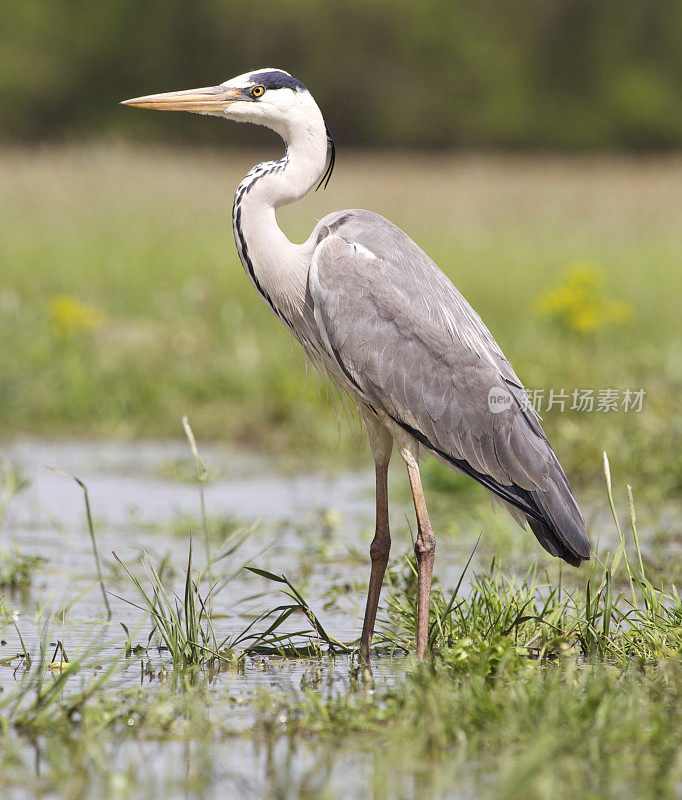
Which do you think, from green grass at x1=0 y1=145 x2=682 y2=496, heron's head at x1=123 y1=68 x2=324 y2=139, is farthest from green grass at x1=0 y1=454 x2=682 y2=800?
heron's head at x1=123 y1=68 x2=324 y2=139

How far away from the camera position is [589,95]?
121ft

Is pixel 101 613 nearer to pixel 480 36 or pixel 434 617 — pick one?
pixel 434 617

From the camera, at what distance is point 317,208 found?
15812mm

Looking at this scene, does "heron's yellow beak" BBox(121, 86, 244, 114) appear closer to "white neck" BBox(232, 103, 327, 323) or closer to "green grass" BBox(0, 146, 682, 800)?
"white neck" BBox(232, 103, 327, 323)

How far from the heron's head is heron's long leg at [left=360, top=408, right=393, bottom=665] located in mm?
1096

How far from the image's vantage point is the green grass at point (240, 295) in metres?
8.66

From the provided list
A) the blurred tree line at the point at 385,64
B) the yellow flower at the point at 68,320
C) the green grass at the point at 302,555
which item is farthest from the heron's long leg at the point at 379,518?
the blurred tree line at the point at 385,64

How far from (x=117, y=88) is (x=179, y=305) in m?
26.1

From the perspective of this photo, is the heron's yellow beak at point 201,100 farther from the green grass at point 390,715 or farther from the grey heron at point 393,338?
the green grass at point 390,715

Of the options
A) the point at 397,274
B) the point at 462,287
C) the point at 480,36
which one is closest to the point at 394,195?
the point at 462,287

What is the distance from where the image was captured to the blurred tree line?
35656 mm

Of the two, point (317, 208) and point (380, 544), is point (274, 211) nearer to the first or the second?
point (380, 544)

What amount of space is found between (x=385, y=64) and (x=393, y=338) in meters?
34.2

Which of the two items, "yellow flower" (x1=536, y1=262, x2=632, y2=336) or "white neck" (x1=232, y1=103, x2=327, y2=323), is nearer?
"white neck" (x1=232, y1=103, x2=327, y2=323)
